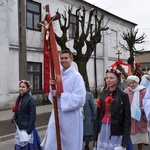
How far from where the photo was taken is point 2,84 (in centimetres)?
1642

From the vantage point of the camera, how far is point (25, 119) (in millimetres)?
5801

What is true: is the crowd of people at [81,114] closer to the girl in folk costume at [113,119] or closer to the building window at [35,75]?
the girl in folk costume at [113,119]

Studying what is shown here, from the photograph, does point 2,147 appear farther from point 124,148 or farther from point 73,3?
point 73,3

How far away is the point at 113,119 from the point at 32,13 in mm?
16117

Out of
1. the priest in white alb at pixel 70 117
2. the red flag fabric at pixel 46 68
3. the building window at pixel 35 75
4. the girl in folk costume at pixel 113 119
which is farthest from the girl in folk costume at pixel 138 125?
the building window at pixel 35 75

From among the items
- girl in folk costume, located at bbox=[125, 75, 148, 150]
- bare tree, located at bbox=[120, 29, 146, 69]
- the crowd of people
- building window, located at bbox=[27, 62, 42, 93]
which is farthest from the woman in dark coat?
bare tree, located at bbox=[120, 29, 146, 69]

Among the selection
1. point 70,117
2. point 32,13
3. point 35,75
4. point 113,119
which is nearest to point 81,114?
point 70,117

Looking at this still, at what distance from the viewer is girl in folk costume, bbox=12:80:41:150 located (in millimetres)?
5758

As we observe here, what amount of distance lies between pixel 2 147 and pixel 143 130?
3588 mm

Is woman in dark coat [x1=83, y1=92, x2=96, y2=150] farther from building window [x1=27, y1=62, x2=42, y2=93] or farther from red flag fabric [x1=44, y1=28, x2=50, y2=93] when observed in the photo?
building window [x1=27, y1=62, x2=42, y2=93]

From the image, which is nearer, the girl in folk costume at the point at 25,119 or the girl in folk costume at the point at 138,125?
the girl in folk costume at the point at 25,119

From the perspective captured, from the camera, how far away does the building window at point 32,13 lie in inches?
748

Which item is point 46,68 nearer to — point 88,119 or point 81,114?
point 81,114

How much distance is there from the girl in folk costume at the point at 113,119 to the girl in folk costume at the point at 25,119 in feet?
5.65
